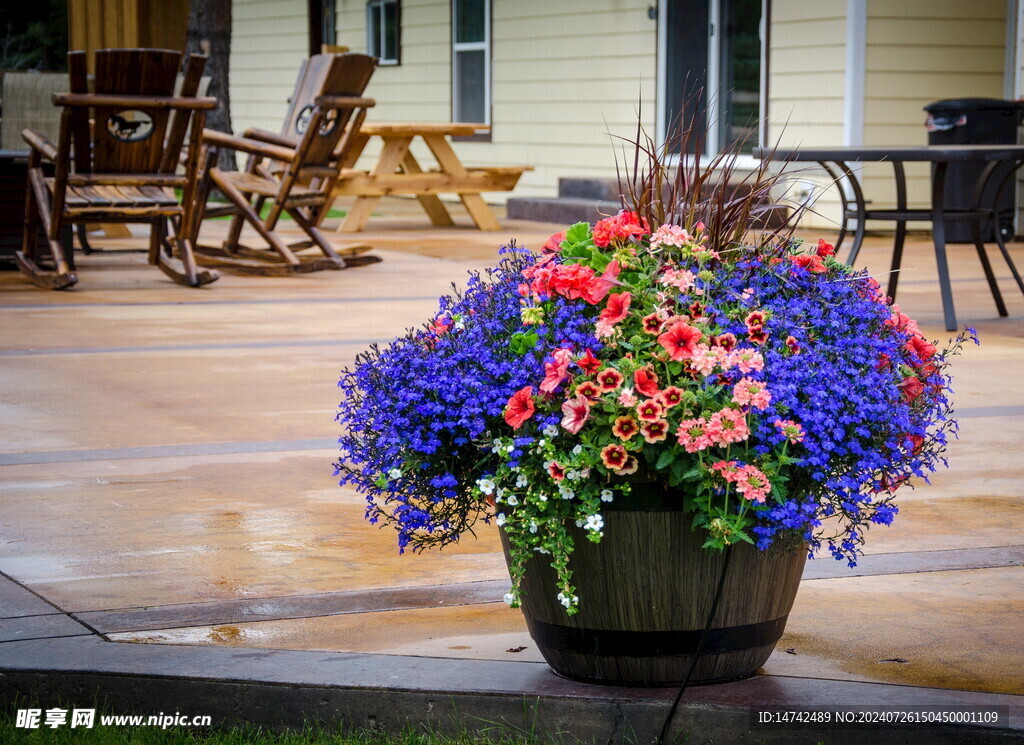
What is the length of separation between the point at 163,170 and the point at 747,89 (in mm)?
6882

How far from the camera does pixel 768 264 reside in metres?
2.57

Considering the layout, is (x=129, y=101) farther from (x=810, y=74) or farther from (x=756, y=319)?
(x=810, y=74)

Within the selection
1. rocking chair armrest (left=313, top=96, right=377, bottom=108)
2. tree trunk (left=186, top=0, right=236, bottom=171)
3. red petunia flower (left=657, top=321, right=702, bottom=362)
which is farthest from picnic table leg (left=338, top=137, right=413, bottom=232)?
red petunia flower (left=657, top=321, right=702, bottom=362)

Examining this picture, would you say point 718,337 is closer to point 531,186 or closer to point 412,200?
point 531,186

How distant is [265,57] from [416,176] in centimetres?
1050

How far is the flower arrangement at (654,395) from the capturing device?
88.7 inches

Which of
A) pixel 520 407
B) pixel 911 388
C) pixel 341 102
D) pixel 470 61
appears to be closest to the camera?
pixel 520 407

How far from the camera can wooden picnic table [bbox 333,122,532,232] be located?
13148 millimetres

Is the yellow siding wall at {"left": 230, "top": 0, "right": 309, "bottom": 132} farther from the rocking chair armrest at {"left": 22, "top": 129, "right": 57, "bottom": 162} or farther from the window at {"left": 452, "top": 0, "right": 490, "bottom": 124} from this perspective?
the rocking chair armrest at {"left": 22, "top": 129, "right": 57, "bottom": 162}

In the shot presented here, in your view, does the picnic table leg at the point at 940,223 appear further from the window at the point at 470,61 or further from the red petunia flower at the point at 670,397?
the window at the point at 470,61

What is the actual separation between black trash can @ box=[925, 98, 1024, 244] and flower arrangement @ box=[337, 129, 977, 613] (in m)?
9.37

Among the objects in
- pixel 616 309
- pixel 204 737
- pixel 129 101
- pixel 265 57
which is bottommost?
pixel 204 737

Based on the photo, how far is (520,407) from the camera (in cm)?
232

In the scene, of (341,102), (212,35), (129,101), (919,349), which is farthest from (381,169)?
(919,349)
